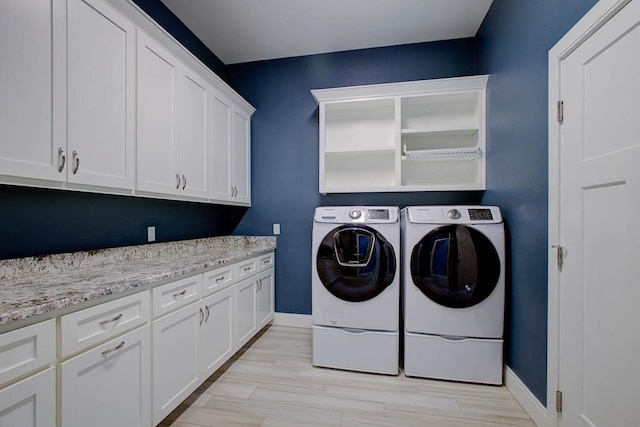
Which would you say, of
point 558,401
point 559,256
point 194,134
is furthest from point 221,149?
point 558,401

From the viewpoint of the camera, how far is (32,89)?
3.85 ft

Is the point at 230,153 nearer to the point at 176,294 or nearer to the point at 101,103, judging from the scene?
the point at 101,103

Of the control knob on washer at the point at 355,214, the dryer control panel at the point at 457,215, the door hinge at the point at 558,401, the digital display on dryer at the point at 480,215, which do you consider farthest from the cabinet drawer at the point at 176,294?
the door hinge at the point at 558,401

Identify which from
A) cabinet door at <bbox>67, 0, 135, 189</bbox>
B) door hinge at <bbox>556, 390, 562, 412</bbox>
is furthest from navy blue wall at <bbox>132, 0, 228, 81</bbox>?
door hinge at <bbox>556, 390, 562, 412</bbox>

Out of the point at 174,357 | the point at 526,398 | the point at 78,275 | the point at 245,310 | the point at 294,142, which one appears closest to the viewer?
the point at 78,275

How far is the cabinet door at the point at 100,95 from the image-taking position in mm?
1335

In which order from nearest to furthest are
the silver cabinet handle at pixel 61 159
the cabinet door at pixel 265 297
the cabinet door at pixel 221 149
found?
1. the silver cabinet handle at pixel 61 159
2. the cabinet door at pixel 221 149
3. the cabinet door at pixel 265 297

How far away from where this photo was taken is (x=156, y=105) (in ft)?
6.04

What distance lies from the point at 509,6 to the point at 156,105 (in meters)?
2.47

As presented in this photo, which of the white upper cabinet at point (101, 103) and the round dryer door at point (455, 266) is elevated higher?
the white upper cabinet at point (101, 103)

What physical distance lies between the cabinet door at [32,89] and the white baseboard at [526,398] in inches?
106

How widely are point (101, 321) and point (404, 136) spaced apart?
2573mm

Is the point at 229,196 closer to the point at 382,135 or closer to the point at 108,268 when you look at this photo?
the point at 108,268

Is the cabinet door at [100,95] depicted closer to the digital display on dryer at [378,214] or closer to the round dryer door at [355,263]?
the round dryer door at [355,263]
